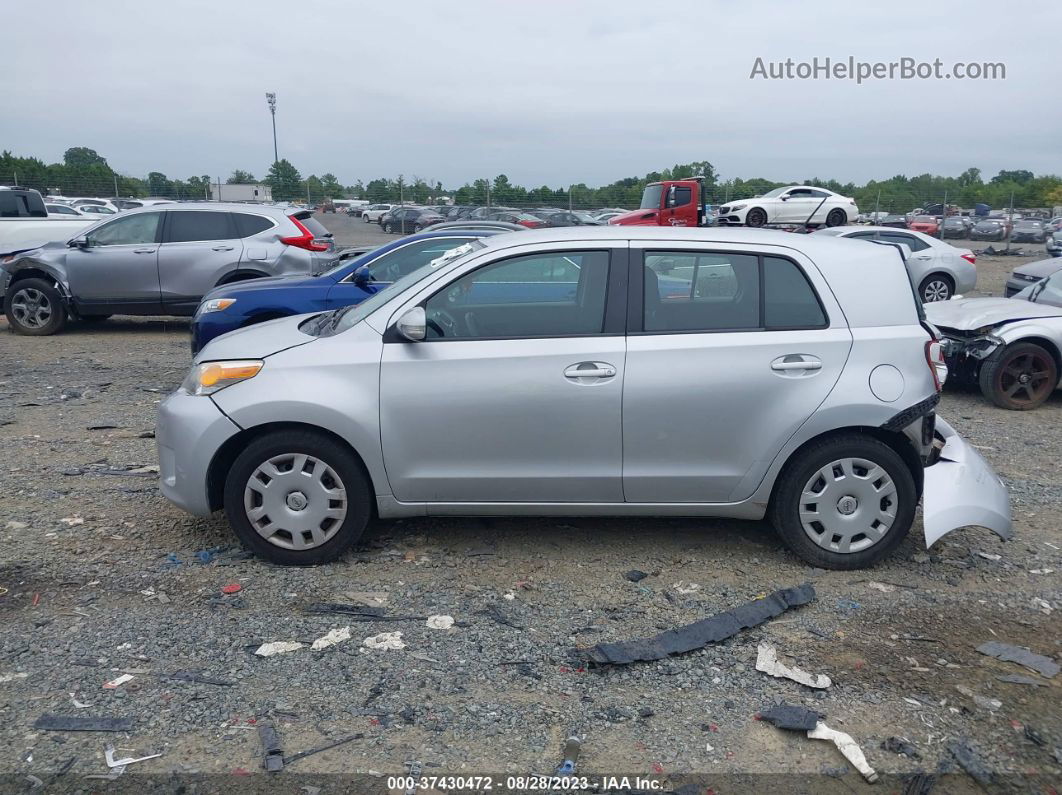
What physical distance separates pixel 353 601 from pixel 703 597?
1.74 meters

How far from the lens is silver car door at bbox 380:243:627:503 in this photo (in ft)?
15.2

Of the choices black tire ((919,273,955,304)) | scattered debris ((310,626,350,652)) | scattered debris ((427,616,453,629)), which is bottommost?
scattered debris ((310,626,350,652))

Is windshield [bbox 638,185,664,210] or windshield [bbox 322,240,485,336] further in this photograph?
windshield [bbox 638,185,664,210]

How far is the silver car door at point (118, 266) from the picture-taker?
40.0ft

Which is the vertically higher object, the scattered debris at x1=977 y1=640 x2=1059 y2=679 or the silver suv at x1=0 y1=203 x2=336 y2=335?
the silver suv at x1=0 y1=203 x2=336 y2=335

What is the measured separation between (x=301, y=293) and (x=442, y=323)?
4503mm

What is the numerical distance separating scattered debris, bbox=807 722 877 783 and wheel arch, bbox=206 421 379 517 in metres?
2.43

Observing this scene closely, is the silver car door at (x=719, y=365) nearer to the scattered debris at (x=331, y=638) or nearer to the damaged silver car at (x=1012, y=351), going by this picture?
the scattered debris at (x=331, y=638)

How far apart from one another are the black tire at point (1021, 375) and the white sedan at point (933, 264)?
7863 mm

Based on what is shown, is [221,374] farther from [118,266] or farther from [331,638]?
[118,266]

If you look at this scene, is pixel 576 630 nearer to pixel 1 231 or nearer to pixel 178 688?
pixel 178 688

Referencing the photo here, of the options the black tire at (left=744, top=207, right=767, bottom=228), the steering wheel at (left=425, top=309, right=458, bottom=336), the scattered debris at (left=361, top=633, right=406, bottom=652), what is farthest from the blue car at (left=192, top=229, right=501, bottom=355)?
the black tire at (left=744, top=207, right=767, bottom=228)

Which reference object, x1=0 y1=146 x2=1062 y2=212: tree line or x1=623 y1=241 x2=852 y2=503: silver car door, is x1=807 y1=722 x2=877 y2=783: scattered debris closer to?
x1=623 y1=241 x2=852 y2=503: silver car door

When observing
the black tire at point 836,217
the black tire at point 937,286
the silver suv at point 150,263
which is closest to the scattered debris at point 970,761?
the silver suv at point 150,263
